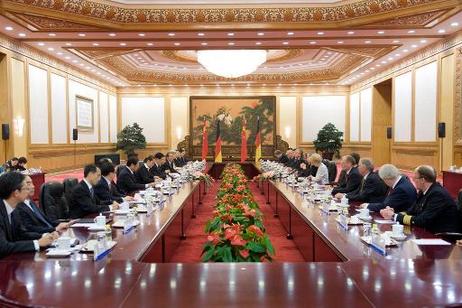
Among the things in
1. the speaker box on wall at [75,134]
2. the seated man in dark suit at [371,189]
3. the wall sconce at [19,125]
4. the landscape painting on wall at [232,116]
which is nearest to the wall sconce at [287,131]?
the landscape painting on wall at [232,116]

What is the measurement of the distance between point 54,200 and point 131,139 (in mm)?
14532

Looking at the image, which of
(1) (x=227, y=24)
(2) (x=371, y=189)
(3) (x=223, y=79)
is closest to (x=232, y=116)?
(3) (x=223, y=79)

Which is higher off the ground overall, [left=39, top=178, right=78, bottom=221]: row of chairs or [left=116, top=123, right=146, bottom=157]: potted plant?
[left=116, top=123, right=146, bottom=157]: potted plant

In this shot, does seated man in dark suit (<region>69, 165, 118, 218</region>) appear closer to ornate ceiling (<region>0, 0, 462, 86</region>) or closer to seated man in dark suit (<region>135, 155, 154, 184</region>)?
seated man in dark suit (<region>135, 155, 154, 184</region>)

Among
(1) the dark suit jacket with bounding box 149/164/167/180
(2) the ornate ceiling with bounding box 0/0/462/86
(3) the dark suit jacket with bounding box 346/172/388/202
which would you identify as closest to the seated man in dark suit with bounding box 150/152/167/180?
(1) the dark suit jacket with bounding box 149/164/167/180

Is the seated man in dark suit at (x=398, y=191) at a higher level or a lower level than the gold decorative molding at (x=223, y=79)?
lower

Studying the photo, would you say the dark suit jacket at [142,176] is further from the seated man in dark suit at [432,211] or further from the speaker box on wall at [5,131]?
the seated man in dark suit at [432,211]

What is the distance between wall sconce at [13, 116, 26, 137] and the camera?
36.1 ft

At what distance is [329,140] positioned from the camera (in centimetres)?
1809

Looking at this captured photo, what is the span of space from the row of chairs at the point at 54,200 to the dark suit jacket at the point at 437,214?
2879mm

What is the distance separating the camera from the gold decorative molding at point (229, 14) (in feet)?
29.8

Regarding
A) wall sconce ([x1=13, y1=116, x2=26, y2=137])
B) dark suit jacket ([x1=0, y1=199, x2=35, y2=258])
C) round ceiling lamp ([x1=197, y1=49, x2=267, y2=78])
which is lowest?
dark suit jacket ([x1=0, y1=199, x2=35, y2=258])

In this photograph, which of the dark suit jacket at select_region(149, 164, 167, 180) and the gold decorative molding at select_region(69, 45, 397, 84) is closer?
the dark suit jacket at select_region(149, 164, 167, 180)

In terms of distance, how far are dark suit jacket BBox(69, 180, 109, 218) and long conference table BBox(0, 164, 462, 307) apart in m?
1.61
